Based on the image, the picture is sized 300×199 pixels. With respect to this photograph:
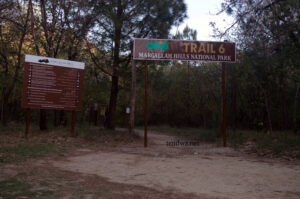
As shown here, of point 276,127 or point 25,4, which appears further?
point 276,127

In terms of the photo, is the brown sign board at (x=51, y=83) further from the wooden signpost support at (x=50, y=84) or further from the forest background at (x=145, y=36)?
the forest background at (x=145, y=36)

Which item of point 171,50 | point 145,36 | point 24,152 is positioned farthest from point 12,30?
point 24,152

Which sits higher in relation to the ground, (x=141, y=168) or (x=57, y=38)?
(x=57, y=38)

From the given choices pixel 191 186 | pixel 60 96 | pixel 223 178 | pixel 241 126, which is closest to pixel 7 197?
pixel 191 186

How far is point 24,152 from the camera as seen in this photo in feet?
28.2

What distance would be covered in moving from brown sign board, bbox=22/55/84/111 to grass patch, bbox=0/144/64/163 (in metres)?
2.60

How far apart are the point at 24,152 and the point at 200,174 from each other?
5209 millimetres

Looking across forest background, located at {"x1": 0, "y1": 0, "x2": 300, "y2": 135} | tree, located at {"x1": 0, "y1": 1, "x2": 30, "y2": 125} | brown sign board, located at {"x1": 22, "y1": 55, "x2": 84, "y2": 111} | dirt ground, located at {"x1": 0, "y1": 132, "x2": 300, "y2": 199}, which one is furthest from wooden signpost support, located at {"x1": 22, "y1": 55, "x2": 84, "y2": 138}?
dirt ground, located at {"x1": 0, "y1": 132, "x2": 300, "y2": 199}

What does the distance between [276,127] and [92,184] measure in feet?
75.5

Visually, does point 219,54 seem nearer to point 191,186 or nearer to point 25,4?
point 191,186

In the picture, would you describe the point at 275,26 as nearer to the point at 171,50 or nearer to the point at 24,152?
the point at 171,50

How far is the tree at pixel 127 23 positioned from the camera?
47.4 ft

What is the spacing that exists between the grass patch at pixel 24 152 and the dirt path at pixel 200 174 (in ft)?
3.01

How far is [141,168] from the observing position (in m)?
7.19
